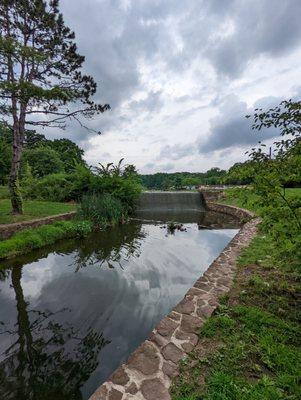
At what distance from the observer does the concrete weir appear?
19.0 m

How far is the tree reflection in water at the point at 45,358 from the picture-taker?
8.42ft

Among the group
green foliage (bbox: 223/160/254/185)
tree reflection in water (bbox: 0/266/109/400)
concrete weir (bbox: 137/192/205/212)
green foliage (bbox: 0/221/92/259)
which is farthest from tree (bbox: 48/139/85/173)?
green foliage (bbox: 223/160/254/185)

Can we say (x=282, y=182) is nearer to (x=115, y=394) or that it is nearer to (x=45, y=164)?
(x=115, y=394)

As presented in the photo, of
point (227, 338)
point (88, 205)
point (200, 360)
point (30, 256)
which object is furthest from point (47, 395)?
point (88, 205)

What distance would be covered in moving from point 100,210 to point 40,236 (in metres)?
3.61

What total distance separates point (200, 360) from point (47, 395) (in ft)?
5.47

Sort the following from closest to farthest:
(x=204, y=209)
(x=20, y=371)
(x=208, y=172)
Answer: (x=20, y=371)
(x=204, y=209)
(x=208, y=172)

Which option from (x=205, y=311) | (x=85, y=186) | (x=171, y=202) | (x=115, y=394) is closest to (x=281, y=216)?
(x=205, y=311)

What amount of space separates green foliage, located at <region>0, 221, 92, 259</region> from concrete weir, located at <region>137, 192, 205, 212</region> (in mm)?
9387

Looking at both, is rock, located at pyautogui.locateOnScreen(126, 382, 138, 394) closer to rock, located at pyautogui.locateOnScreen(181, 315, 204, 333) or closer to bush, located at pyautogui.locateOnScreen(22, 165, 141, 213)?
rock, located at pyautogui.locateOnScreen(181, 315, 204, 333)

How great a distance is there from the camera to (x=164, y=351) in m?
2.71

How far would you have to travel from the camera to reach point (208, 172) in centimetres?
5025

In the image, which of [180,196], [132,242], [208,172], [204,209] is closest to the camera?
[132,242]

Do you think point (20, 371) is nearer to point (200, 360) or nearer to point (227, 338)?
point (200, 360)
